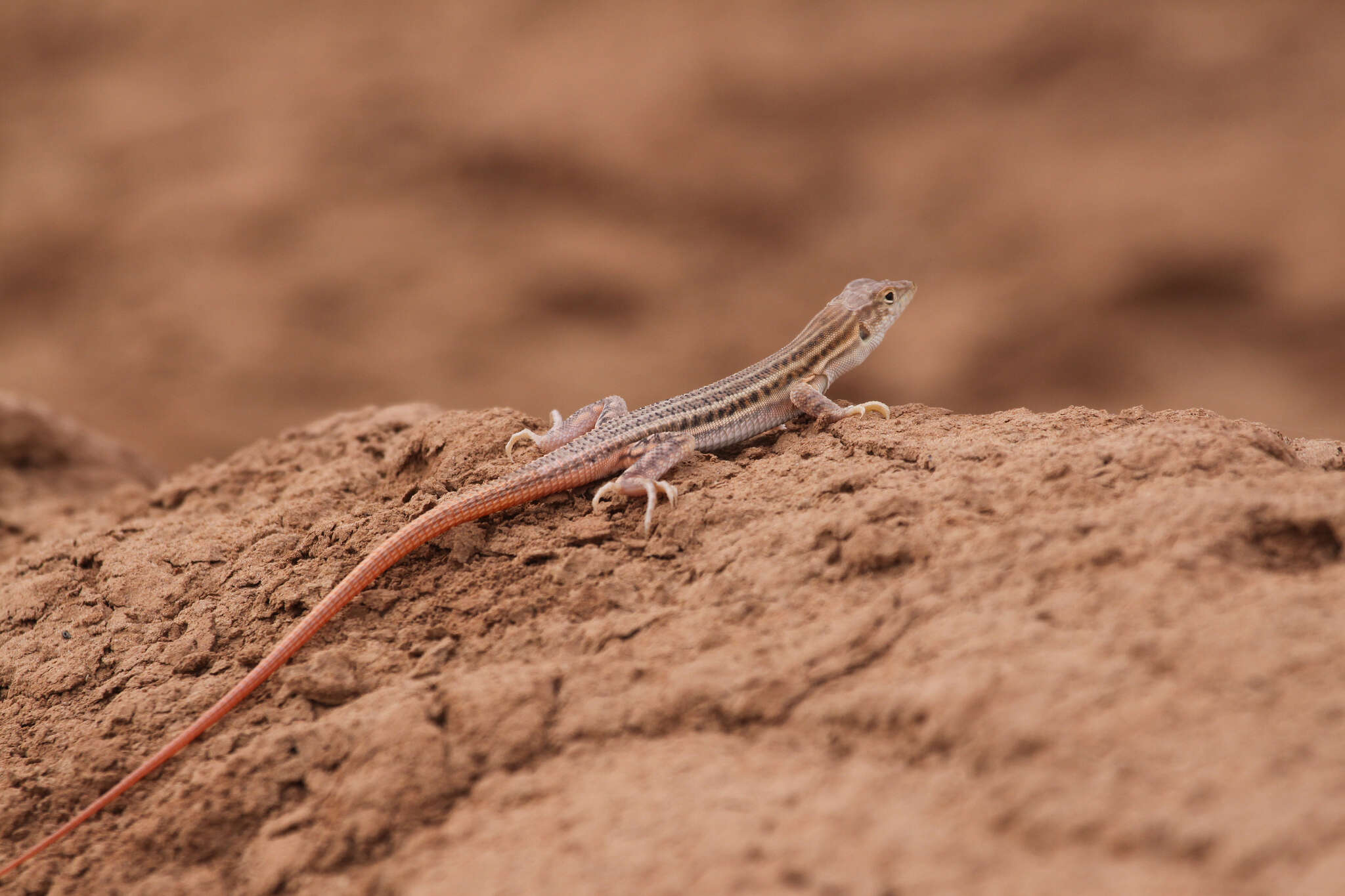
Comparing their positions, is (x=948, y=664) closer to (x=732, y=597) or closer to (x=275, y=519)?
(x=732, y=597)

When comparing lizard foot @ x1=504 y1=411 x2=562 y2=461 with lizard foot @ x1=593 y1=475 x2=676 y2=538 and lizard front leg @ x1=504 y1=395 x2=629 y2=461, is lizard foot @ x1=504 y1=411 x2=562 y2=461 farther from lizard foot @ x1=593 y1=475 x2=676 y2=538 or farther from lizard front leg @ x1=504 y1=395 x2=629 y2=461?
lizard foot @ x1=593 y1=475 x2=676 y2=538

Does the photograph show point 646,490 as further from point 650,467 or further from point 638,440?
point 638,440

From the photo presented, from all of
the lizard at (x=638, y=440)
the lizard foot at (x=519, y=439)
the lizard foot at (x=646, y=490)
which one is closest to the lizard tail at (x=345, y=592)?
the lizard at (x=638, y=440)

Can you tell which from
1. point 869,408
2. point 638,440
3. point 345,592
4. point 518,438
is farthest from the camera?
point 869,408

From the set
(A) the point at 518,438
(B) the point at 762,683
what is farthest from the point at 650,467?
(B) the point at 762,683

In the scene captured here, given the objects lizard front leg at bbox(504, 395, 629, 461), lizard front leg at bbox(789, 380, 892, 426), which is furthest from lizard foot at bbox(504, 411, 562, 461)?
lizard front leg at bbox(789, 380, 892, 426)

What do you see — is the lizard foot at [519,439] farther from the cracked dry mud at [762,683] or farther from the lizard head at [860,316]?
the lizard head at [860,316]
